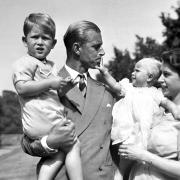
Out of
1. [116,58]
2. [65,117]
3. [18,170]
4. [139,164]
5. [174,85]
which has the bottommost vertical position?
[18,170]

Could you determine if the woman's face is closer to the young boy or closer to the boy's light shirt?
the young boy

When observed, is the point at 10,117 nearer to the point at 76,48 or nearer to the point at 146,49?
the point at 146,49

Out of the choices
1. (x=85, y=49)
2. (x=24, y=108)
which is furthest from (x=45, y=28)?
A: (x=24, y=108)

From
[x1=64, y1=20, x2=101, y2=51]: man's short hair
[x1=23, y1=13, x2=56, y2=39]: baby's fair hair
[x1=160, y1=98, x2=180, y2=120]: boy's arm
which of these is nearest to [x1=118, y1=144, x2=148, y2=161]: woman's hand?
[x1=160, y1=98, x2=180, y2=120]: boy's arm

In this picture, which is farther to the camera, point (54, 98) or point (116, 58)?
point (116, 58)

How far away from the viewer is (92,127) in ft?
13.5

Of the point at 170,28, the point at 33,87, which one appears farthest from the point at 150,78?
the point at 170,28

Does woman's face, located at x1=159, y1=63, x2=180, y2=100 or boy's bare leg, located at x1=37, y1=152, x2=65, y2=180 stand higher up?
woman's face, located at x1=159, y1=63, x2=180, y2=100

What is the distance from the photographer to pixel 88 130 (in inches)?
162

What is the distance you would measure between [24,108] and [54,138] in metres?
0.39

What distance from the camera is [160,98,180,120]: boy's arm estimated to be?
145 inches

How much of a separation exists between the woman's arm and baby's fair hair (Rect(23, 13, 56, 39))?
122 cm

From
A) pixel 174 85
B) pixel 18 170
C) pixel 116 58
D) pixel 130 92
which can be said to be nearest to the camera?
pixel 174 85

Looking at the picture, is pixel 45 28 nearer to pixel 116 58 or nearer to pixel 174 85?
pixel 174 85
